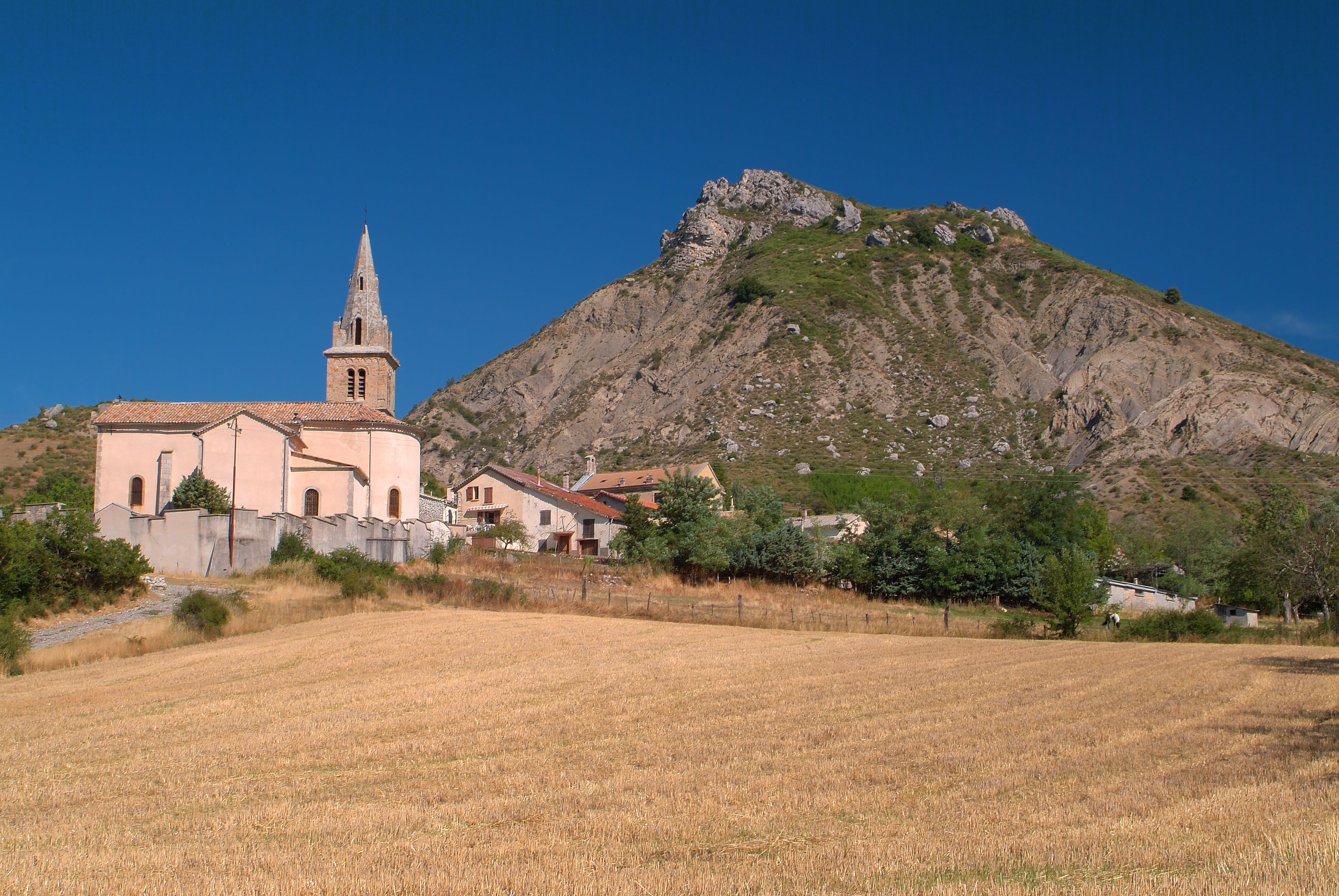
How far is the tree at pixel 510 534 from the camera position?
58.2 metres

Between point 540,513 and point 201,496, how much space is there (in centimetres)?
2304

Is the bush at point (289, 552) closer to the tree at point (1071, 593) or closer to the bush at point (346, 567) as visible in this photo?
the bush at point (346, 567)

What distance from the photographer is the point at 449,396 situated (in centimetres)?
13075

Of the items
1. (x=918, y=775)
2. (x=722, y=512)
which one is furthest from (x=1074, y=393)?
(x=918, y=775)

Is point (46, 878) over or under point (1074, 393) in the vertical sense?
under

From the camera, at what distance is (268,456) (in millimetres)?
49031

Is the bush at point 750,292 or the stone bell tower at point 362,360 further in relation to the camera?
the bush at point 750,292

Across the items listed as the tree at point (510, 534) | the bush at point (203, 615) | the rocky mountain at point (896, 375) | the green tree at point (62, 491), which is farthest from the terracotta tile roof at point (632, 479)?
the bush at point (203, 615)

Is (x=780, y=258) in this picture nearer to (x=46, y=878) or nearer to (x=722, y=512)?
(x=722, y=512)

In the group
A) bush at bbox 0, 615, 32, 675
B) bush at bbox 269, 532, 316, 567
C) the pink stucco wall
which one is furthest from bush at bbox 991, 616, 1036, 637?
the pink stucco wall

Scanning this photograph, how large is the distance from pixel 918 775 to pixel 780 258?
124 metres

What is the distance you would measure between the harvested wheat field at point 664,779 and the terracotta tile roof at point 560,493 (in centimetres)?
4301

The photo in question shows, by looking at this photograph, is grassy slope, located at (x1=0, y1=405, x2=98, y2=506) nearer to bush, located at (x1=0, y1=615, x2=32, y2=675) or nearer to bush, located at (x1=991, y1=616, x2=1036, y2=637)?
bush, located at (x1=0, y1=615, x2=32, y2=675)

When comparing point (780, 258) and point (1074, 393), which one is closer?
point (1074, 393)
